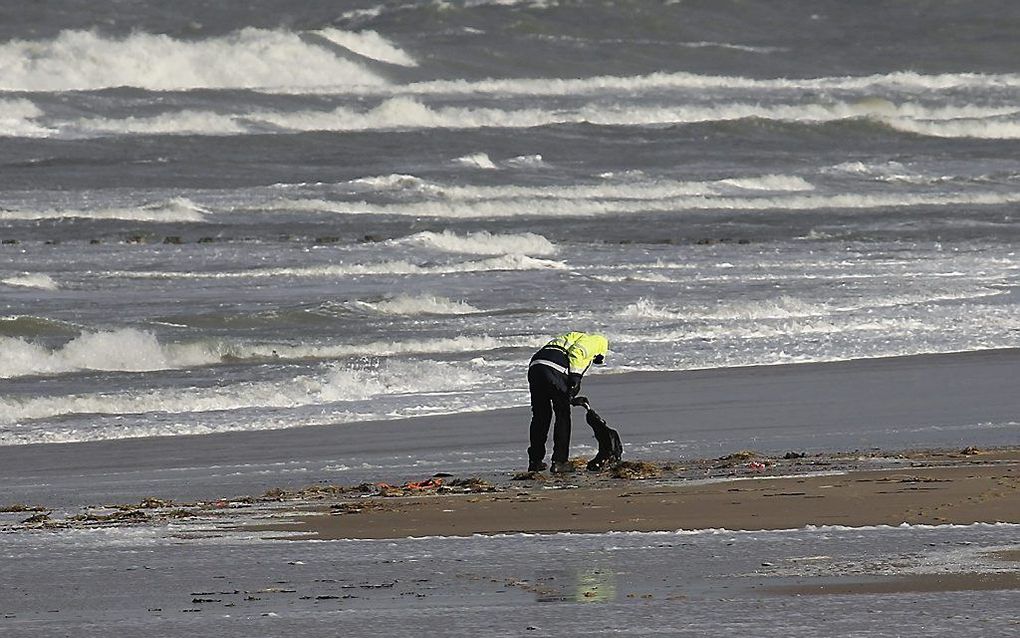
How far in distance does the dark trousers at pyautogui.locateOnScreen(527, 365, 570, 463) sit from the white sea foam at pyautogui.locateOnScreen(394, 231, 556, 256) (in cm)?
1525

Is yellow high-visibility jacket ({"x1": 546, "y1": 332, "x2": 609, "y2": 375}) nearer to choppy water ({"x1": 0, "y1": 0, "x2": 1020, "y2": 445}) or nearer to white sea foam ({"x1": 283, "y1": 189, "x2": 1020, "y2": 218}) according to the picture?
choppy water ({"x1": 0, "y1": 0, "x2": 1020, "y2": 445})

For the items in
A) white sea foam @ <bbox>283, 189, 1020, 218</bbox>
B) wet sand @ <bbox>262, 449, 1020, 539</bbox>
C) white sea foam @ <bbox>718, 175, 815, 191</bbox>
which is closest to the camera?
wet sand @ <bbox>262, 449, 1020, 539</bbox>

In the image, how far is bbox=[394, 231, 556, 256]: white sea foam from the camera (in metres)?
26.6

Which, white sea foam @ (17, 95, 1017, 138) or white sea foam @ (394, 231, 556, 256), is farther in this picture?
white sea foam @ (17, 95, 1017, 138)

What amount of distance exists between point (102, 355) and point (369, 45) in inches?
1741

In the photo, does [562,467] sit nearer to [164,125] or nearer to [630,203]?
[630,203]

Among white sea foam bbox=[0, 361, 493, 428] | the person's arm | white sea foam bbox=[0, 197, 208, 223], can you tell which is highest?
white sea foam bbox=[0, 197, 208, 223]

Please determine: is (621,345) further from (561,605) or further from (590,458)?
(561,605)

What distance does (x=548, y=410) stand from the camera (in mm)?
10820

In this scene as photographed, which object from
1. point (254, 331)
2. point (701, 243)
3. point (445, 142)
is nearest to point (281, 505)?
point (254, 331)

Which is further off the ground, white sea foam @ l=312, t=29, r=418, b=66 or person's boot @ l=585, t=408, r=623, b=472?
white sea foam @ l=312, t=29, r=418, b=66

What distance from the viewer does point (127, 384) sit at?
14961 millimetres

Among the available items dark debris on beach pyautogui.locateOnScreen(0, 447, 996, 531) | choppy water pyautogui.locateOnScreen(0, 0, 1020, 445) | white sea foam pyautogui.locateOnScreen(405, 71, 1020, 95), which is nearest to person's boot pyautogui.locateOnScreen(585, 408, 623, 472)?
dark debris on beach pyautogui.locateOnScreen(0, 447, 996, 531)

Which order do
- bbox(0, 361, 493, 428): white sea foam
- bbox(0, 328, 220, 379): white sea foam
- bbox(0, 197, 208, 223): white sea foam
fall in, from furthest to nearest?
1. bbox(0, 197, 208, 223): white sea foam
2. bbox(0, 328, 220, 379): white sea foam
3. bbox(0, 361, 493, 428): white sea foam
